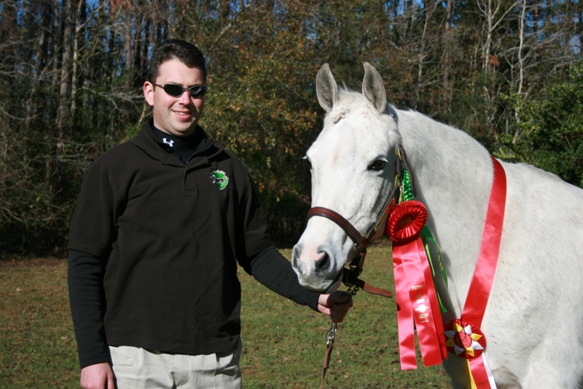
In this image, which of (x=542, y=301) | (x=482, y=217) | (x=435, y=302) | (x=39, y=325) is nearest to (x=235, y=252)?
(x=435, y=302)

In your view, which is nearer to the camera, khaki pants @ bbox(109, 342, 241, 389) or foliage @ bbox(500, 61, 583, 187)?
khaki pants @ bbox(109, 342, 241, 389)

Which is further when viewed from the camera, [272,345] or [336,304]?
[272,345]

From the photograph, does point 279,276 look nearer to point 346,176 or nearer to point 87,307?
point 346,176

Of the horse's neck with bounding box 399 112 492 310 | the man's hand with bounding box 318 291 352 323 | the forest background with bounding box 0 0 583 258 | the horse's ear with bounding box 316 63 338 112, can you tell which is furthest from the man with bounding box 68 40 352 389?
the forest background with bounding box 0 0 583 258

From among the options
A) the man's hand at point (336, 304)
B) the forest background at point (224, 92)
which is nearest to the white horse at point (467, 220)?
the man's hand at point (336, 304)

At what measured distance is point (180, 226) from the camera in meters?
2.55

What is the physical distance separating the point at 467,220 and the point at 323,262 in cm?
92

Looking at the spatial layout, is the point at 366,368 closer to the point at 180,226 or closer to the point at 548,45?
the point at 180,226

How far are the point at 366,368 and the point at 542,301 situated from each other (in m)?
4.25

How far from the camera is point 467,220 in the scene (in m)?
2.93

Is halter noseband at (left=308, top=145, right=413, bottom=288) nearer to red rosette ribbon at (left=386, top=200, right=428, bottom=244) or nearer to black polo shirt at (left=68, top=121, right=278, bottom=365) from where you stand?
red rosette ribbon at (left=386, top=200, right=428, bottom=244)

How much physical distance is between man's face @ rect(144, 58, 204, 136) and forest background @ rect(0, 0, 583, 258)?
10137 millimetres

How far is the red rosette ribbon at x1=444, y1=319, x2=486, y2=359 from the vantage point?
2785 millimetres

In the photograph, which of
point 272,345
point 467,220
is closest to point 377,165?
point 467,220
